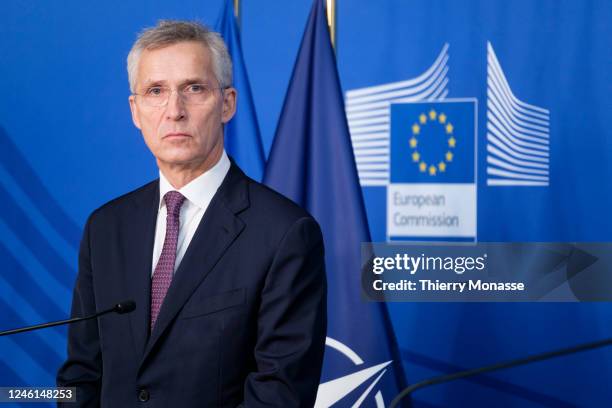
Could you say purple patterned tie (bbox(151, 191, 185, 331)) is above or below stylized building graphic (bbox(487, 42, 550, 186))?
below

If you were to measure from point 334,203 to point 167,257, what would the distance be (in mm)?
1275

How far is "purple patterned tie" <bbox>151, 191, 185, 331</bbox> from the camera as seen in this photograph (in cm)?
168

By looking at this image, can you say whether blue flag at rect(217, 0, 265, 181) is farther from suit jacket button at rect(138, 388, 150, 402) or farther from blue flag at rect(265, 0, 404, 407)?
Answer: suit jacket button at rect(138, 388, 150, 402)

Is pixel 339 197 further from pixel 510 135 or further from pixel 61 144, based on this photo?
pixel 61 144

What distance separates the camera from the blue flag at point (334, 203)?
2.86 m

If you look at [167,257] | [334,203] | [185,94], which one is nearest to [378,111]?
[334,203]

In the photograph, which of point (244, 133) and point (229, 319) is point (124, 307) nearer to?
point (229, 319)

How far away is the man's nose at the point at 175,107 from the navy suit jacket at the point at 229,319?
0.19 meters

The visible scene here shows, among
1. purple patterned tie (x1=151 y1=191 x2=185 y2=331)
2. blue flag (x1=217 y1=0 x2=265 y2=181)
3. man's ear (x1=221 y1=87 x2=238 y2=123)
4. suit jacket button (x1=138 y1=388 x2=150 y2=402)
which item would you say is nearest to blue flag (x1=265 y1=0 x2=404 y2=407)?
blue flag (x1=217 y1=0 x2=265 y2=181)

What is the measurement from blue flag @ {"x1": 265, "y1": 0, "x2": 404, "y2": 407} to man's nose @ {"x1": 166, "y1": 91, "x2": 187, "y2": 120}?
1195 mm

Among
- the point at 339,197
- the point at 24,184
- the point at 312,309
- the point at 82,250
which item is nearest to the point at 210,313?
the point at 312,309

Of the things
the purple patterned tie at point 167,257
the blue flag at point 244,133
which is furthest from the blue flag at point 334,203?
the purple patterned tie at point 167,257

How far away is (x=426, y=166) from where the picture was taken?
302 centimetres

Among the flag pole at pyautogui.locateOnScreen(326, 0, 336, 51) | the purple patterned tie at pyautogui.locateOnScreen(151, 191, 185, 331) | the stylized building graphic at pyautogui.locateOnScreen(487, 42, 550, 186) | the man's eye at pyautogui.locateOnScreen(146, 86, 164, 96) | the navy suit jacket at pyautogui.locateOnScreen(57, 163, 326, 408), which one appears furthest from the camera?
the flag pole at pyautogui.locateOnScreen(326, 0, 336, 51)
